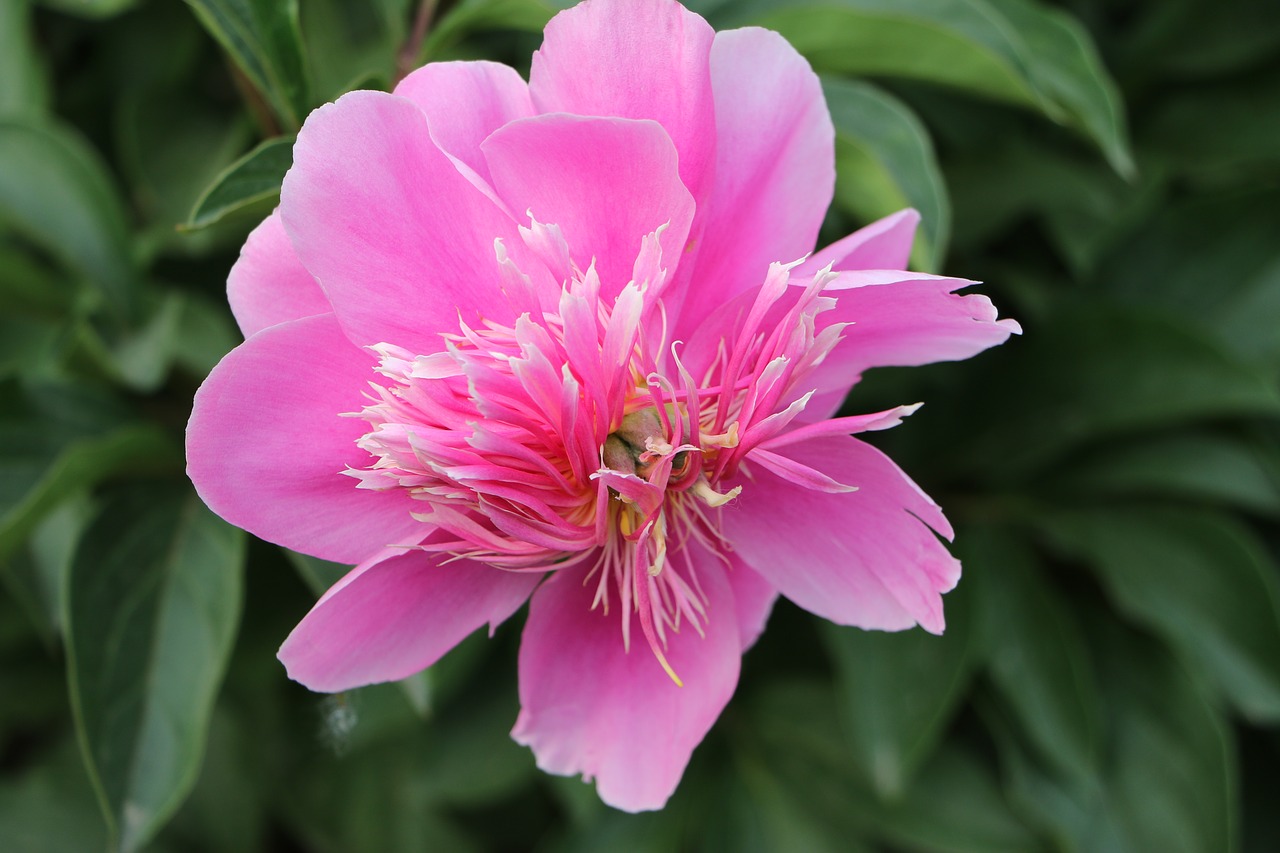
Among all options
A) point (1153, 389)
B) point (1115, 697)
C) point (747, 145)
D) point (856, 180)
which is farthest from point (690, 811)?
point (747, 145)

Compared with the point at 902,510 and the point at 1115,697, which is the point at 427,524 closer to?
the point at 902,510

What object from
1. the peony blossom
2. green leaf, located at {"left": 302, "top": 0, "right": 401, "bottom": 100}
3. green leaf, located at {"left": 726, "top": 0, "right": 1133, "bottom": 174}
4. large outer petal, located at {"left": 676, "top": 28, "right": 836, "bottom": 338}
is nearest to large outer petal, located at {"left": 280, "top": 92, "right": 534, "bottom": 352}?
the peony blossom

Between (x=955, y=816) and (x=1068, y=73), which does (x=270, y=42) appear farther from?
(x=955, y=816)

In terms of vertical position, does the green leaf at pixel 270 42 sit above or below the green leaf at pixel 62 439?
above

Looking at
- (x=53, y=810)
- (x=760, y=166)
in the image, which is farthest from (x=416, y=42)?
(x=53, y=810)

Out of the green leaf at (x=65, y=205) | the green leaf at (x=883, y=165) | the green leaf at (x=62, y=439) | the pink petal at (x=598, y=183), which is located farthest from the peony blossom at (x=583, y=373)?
the green leaf at (x=65, y=205)

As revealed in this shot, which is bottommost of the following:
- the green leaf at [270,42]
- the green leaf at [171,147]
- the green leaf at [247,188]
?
the green leaf at [171,147]

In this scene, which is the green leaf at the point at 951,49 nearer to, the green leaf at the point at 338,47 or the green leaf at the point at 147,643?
the green leaf at the point at 338,47
